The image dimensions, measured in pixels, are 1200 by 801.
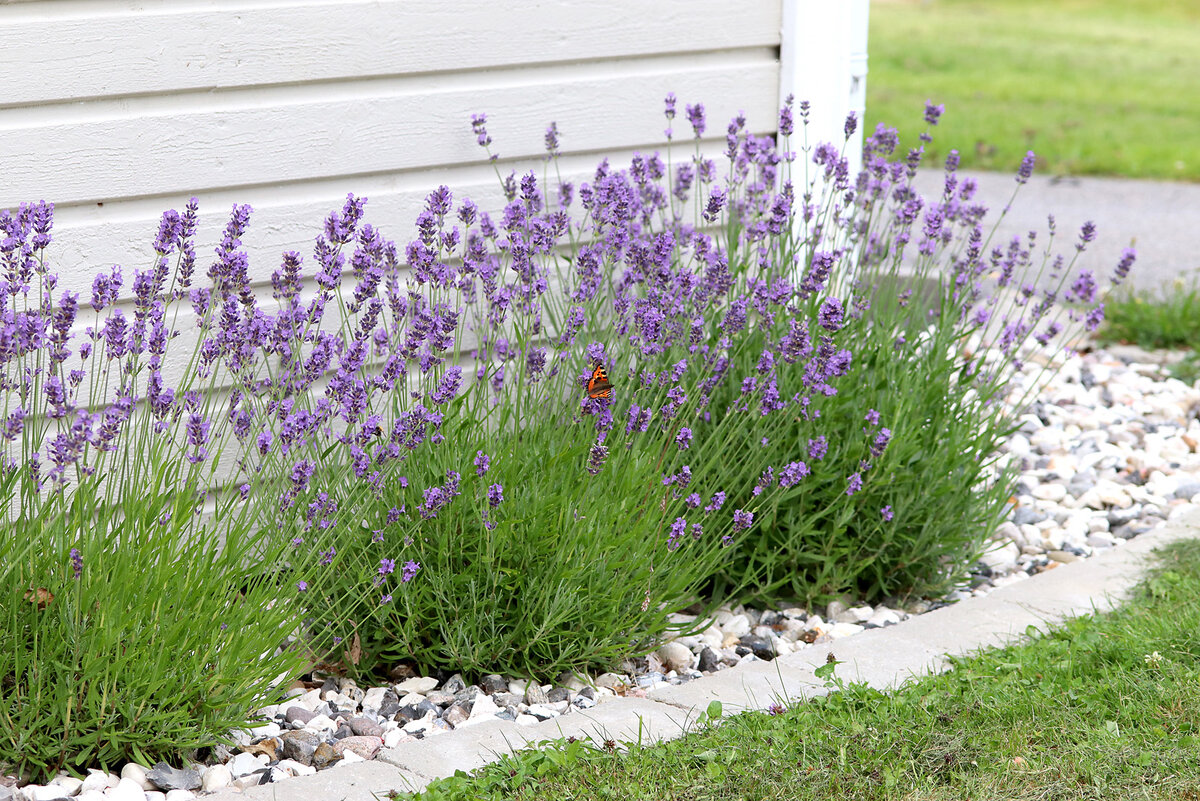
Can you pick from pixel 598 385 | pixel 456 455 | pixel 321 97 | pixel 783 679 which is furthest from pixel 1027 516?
pixel 321 97

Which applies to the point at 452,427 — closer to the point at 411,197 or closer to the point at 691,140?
the point at 411,197

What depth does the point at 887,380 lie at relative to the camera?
351 centimetres

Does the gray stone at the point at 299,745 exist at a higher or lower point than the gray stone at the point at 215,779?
lower

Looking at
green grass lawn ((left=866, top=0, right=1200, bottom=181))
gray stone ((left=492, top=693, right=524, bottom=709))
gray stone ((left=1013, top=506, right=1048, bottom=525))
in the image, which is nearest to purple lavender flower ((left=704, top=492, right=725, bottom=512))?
gray stone ((left=492, top=693, right=524, bottom=709))

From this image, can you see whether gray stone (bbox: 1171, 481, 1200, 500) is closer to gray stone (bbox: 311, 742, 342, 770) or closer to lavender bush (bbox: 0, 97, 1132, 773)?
lavender bush (bbox: 0, 97, 1132, 773)

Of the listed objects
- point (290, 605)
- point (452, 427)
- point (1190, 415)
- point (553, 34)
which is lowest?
point (1190, 415)

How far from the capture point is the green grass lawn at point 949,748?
2.38 metres

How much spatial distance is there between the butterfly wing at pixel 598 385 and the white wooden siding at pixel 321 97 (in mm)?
1078

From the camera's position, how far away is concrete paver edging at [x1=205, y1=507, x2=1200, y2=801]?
94.8 inches

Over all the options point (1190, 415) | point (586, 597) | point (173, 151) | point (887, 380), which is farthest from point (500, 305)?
A: point (1190, 415)

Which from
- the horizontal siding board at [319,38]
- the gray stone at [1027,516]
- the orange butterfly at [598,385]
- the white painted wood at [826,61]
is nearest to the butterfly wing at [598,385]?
the orange butterfly at [598,385]

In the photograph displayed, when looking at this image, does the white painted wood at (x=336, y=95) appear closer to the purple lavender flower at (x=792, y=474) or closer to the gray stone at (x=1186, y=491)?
the purple lavender flower at (x=792, y=474)

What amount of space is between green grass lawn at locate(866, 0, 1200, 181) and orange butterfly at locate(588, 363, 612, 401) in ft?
30.0

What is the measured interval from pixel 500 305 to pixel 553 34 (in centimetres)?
120
